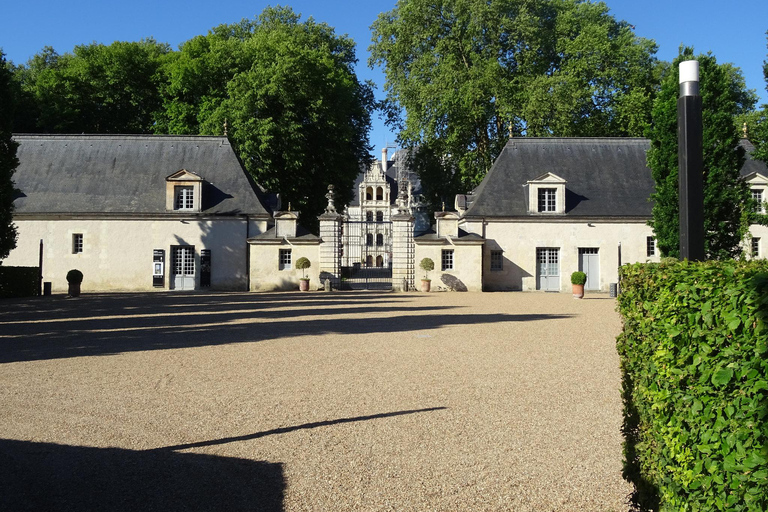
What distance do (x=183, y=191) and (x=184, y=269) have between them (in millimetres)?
3098

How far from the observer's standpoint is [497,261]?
88.7ft

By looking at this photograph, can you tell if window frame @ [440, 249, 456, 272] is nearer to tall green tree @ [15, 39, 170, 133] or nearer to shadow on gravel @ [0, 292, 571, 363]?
shadow on gravel @ [0, 292, 571, 363]

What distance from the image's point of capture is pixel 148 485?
4.16 m

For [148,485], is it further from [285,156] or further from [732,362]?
[285,156]

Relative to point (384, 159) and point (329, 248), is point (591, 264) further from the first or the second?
point (384, 159)

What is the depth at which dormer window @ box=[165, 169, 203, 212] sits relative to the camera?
26.6 m

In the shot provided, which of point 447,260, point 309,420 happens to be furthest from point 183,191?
point 309,420

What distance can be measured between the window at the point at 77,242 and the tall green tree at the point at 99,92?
8.88 metres

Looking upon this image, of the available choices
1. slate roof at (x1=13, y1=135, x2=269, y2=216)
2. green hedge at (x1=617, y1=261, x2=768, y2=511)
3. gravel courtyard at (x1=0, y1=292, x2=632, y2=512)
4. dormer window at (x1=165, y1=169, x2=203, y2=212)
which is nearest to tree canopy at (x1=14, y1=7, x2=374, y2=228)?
slate roof at (x1=13, y1=135, x2=269, y2=216)

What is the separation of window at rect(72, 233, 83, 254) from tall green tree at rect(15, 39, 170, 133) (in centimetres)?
888

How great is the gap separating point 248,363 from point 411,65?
27.9 metres

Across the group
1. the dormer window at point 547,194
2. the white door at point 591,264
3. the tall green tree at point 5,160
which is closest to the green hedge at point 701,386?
the tall green tree at point 5,160

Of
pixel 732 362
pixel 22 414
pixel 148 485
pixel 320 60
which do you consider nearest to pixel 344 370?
pixel 22 414

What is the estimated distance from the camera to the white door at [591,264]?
26969 mm
